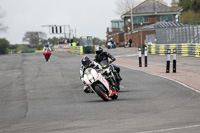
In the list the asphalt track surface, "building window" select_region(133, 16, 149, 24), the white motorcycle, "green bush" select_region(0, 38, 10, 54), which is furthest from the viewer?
"green bush" select_region(0, 38, 10, 54)

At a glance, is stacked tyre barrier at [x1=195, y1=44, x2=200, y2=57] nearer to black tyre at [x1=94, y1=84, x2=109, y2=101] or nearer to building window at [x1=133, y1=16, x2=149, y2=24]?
black tyre at [x1=94, y1=84, x2=109, y2=101]

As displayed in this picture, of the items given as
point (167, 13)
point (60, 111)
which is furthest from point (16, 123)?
point (167, 13)

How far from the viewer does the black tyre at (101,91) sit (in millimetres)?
10977

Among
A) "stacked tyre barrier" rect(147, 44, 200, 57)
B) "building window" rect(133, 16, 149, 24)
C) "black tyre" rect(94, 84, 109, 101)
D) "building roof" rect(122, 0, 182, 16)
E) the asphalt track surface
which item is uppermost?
"building roof" rect(122, 0, 182, 16)

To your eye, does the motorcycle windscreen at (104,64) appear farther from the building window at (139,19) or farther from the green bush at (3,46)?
the green bush at (3,46)

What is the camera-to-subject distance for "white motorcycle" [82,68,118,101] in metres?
10.9

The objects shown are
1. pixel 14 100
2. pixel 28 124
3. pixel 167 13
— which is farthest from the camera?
pixel 167 13

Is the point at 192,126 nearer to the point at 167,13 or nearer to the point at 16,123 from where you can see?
the point at 16,123

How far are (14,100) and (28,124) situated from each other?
4.69 metres

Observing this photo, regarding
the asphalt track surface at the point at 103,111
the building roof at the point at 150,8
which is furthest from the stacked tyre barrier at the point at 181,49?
the building roof at the point at 150,8

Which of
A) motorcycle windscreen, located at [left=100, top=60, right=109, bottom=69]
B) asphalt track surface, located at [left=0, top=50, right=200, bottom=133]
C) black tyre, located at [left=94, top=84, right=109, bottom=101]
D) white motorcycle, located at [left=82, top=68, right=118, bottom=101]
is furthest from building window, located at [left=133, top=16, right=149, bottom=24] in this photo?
black tyre, located at [left=94, top=84, right=109, bottom=101]

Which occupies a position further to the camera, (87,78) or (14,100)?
(14,100)

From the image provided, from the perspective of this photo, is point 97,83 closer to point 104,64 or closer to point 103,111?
point 104,64

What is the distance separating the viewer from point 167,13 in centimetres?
9100
